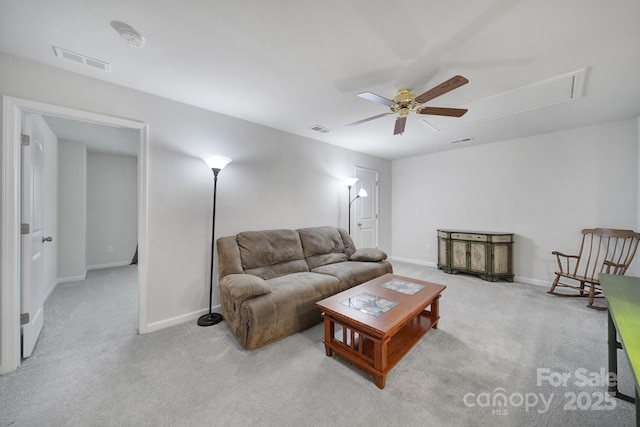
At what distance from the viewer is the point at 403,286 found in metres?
2.57

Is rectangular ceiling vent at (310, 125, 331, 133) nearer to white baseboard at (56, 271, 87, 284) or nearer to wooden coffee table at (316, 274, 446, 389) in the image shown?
wooden coffee table at (316, 274, 446, 389)

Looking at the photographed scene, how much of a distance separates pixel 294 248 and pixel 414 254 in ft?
11.3

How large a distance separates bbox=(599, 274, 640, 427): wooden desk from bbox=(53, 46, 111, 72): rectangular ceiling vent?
3.60 metres

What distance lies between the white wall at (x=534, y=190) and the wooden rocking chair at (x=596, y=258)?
0.16 metres

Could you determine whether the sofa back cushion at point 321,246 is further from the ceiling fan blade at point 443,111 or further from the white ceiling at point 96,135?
the white ceiling at point 96,135

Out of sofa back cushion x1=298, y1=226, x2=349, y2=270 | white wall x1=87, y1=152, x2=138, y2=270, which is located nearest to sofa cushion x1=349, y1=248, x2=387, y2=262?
sofa back cushion x1=298, y1=226, x2=349, y2=270

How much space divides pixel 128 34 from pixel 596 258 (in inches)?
238

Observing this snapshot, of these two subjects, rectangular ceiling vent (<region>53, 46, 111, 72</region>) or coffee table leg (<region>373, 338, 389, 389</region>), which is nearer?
coffee table leg (<region>373, 338, 389, 389</region>)

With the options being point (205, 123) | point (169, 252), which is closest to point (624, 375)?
point (169, 252)

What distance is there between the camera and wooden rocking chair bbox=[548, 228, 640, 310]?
10.1 ft

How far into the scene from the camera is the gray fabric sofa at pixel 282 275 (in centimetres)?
216

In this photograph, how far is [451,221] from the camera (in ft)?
16.4

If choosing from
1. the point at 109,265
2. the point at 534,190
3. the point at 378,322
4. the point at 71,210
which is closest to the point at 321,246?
the point at 378,322

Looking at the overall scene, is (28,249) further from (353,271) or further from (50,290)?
(353,271)
